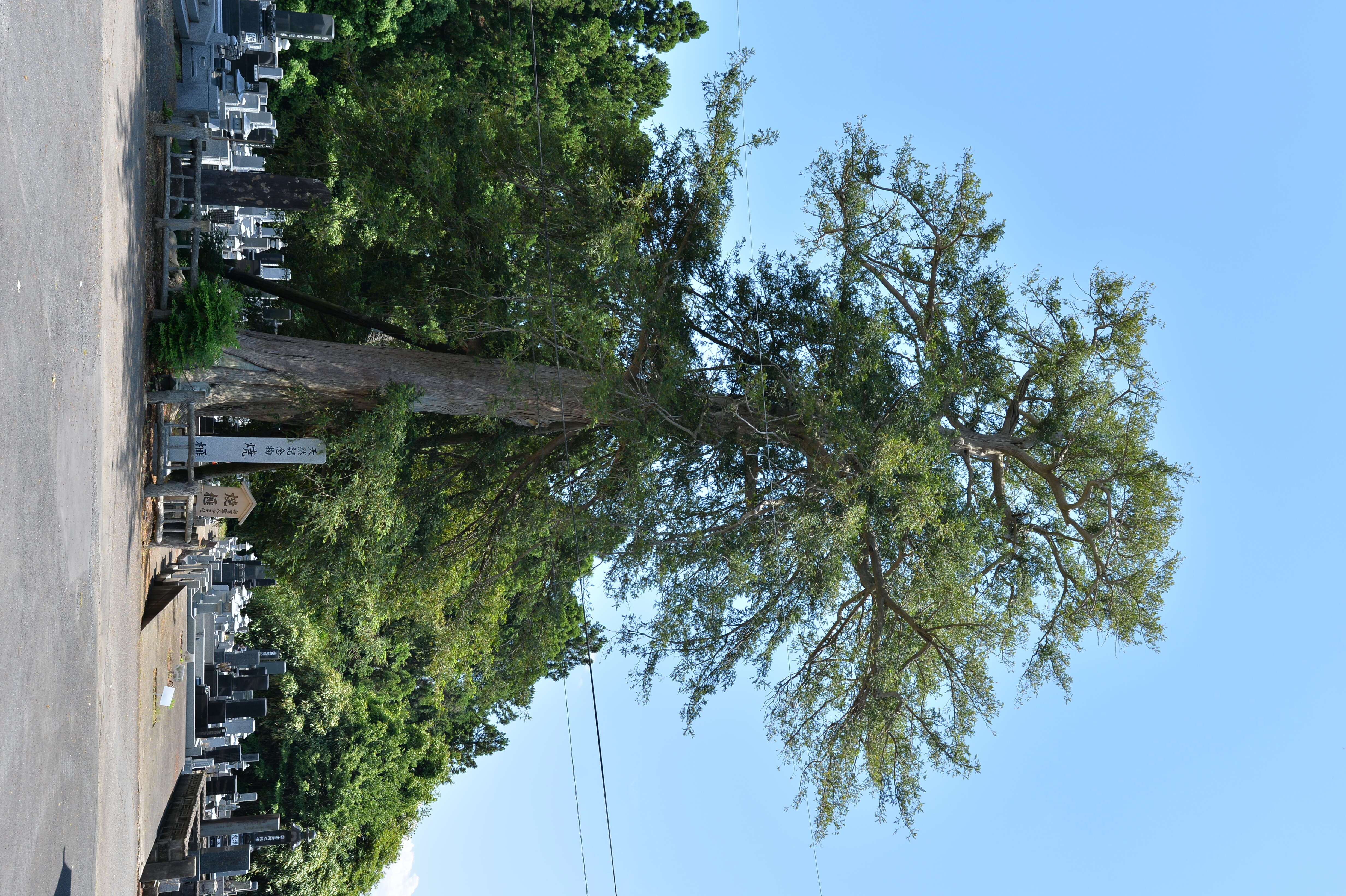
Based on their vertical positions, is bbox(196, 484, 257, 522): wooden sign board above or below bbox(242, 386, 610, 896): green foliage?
above

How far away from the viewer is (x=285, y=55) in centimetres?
2427

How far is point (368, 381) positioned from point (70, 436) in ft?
18.8

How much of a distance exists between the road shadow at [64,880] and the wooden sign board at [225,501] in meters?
5.36

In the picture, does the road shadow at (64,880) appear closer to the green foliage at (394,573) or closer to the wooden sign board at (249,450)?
the wooden sign board at (249,450)

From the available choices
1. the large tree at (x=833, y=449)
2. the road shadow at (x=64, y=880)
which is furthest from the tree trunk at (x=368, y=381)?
the road shadow at (x=64, y=880)

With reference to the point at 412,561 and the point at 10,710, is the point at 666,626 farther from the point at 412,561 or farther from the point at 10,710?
the point at 10,710

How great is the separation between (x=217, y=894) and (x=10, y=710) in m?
15.0

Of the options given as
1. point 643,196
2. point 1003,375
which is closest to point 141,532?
point 643,196

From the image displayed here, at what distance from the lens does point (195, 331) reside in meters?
13.6

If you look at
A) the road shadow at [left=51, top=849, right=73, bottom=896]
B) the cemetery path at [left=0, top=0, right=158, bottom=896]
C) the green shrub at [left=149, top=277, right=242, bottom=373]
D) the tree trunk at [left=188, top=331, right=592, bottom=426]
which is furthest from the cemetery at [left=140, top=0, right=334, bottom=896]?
the road shadow at [left=51, top=849, right=73, bottom=896]

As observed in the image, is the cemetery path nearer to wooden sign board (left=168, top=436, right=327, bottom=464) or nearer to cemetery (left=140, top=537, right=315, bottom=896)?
wooden sign board (left=168, top=436, right=327, bottom=464)

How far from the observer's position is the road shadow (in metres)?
9.55

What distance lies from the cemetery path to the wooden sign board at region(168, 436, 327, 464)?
41.8 inches

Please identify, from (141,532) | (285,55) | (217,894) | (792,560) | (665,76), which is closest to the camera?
(141,532)
